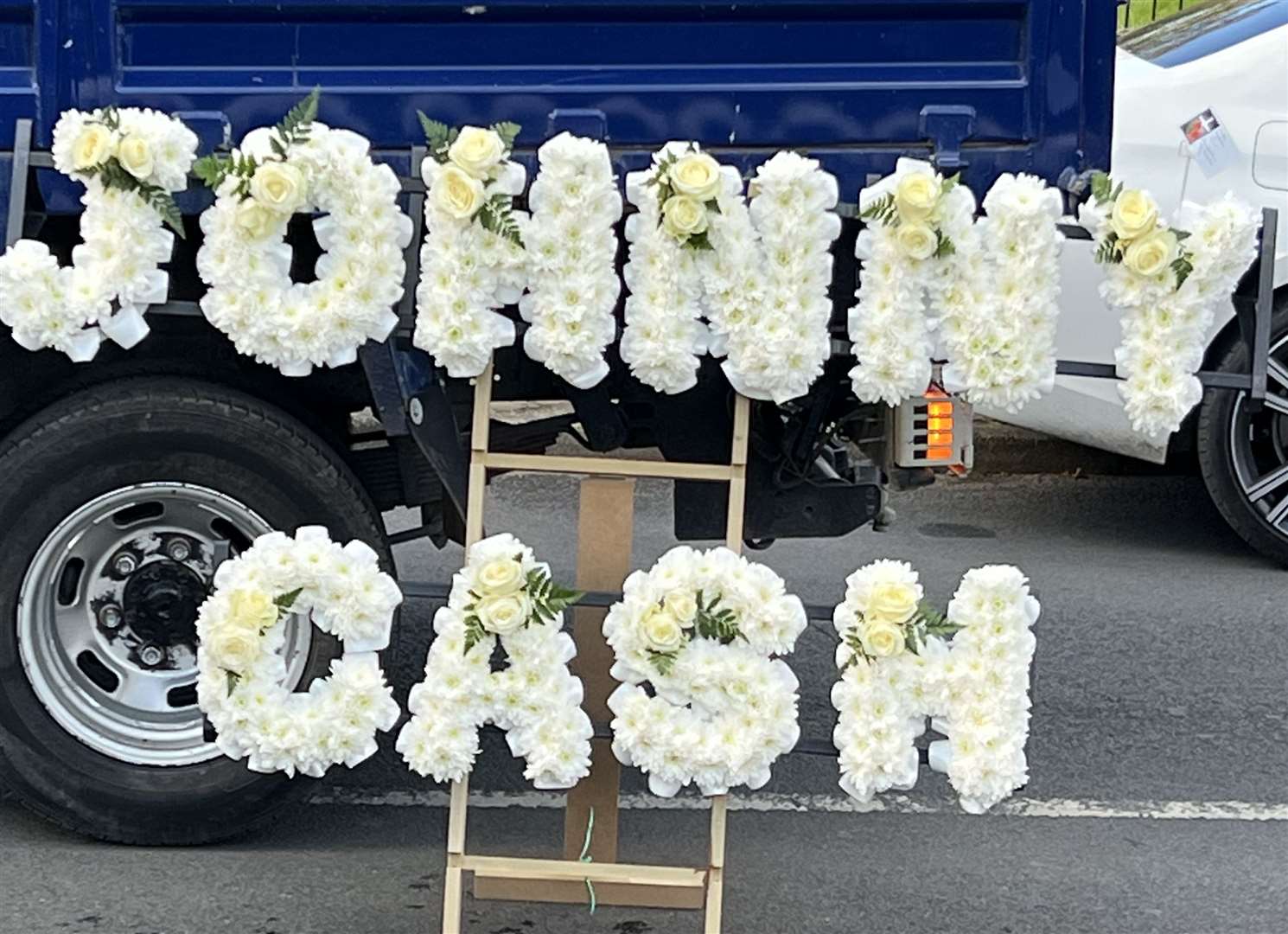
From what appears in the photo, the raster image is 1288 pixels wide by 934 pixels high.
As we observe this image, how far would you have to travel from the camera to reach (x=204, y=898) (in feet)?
11.8

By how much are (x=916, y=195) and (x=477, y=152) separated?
75cm

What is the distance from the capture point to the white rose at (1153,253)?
122 inches

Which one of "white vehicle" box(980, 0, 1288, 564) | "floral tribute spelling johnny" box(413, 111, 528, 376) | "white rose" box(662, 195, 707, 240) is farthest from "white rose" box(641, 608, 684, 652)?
"white vehicle" box(980, 0, 1288, 564)

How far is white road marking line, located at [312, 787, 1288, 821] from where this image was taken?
13.6ft

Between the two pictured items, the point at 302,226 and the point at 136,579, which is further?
the point at 136,579

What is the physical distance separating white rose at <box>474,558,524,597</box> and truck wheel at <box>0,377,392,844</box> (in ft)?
2.36

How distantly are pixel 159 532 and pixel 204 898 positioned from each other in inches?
30.6

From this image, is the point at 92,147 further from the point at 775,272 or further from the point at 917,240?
the point at 917,240

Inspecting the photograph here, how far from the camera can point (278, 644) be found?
321 centimetres

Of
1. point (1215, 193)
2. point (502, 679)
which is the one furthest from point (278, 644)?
point (1215, 193)

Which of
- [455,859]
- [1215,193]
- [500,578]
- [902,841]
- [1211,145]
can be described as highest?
[1211,145]

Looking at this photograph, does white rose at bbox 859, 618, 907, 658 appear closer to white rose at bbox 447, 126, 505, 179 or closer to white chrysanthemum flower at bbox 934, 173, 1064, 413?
white chrysanthemum flower at bbox 934, 173, 1064, 413

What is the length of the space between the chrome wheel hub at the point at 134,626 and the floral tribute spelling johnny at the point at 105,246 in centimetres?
67

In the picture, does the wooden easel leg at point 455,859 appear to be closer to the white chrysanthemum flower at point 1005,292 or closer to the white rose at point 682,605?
the white rose at point 682,605
